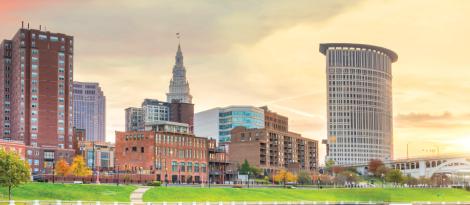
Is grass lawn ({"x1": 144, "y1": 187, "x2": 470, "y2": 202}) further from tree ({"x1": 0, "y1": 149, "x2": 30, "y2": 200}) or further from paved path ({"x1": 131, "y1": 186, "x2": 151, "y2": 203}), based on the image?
tree ({"x1": 0, "y1": 149, "x2": 30, "y2": 200})

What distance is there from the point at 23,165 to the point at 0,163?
3.91 metres

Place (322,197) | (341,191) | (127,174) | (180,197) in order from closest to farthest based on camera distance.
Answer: (180,197) → (322,197) → (341,191) → (127,174)

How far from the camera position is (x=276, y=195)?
142m

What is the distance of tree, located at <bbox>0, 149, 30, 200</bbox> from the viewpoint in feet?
323

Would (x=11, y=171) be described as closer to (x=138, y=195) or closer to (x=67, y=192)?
(x=67, y=192)

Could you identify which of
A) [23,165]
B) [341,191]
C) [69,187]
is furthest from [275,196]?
[23,165]

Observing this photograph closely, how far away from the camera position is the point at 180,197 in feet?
412

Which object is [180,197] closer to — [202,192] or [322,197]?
[202,192]

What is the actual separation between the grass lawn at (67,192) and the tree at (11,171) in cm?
486

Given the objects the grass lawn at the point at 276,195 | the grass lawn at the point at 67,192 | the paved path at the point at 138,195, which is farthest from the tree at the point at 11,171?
the grass lawn at the point at 276,195

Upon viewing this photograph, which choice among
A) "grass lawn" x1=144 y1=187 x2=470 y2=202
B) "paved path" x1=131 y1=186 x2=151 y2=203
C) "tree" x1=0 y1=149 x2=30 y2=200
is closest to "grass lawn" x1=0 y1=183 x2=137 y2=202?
"paved path" x1=131 y1=186 x2=151 y2=203

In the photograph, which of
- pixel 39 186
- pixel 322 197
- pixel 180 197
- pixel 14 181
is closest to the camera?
pixel 14 181

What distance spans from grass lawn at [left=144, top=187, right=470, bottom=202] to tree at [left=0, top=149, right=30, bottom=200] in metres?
21.6

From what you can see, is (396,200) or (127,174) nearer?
(396,200)
